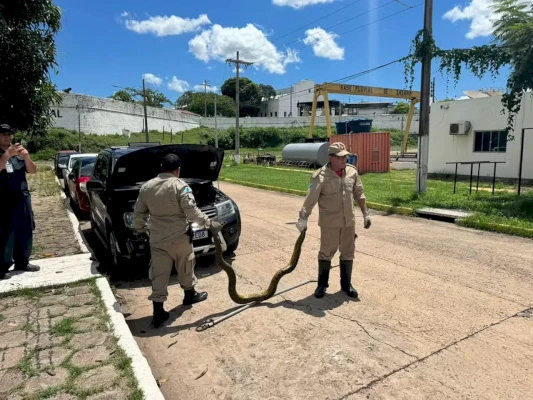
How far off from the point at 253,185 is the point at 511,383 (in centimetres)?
1433

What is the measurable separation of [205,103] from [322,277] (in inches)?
3120

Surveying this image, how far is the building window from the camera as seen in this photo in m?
16.2

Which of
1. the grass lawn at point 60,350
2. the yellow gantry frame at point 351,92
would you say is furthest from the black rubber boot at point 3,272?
the yellow gantry frame at point 351,92

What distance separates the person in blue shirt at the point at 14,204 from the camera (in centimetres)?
470

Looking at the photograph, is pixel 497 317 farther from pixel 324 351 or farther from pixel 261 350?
pixel 261 350

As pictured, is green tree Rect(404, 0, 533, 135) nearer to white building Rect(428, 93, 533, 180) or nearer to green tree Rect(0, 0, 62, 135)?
white building Rect(428, 93, 533, 180)

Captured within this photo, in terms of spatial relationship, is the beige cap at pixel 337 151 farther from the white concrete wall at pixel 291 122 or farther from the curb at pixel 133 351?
the white concrete wall at pixel 291 122

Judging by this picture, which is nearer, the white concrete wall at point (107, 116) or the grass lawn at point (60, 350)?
the grass lawn at point (60, 350)

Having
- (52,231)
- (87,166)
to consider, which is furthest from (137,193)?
(87,166)

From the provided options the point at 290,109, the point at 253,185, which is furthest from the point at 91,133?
the point at 290,109

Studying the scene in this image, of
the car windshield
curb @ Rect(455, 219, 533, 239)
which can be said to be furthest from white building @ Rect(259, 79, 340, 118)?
curb @ Rect(455, 219, 533, 239)

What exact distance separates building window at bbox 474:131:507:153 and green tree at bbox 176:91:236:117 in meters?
68.5

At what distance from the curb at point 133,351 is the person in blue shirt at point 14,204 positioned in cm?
135

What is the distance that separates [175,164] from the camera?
3.91 meters
